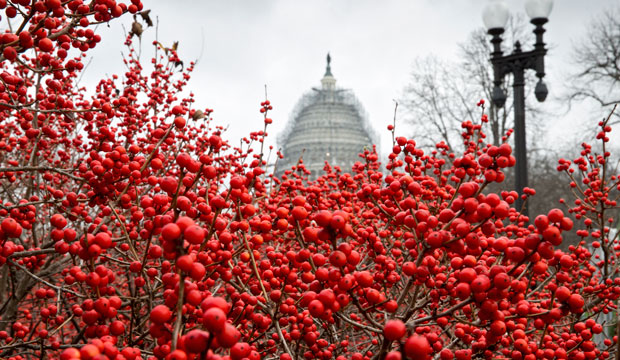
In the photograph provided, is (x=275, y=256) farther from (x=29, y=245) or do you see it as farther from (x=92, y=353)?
(x=29, y=245)

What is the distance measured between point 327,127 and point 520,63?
62.6 metres

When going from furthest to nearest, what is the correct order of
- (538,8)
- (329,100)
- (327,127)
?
(329,100) < (327,127) < (538,8)

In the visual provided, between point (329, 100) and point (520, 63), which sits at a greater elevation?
point (329, 100)

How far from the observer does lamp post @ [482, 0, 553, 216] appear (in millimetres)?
6410

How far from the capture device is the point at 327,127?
69250 millimetres

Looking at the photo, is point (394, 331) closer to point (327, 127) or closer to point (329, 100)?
point (327, 127)

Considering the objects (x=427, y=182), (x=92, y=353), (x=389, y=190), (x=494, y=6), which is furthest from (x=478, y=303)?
(x=494, y=6)

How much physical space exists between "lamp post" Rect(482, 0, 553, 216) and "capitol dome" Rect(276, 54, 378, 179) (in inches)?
2227

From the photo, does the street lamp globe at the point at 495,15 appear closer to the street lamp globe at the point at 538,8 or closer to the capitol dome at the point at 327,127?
the street lamp globe at the point at 538,8

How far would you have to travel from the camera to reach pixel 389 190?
6.38ft

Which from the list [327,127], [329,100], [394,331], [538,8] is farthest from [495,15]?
[329,100]

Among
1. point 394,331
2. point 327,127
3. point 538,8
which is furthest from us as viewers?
point 327,127

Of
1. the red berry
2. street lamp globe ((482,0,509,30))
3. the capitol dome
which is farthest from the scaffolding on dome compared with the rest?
the red berry

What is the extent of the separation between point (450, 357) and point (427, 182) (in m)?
2.07
